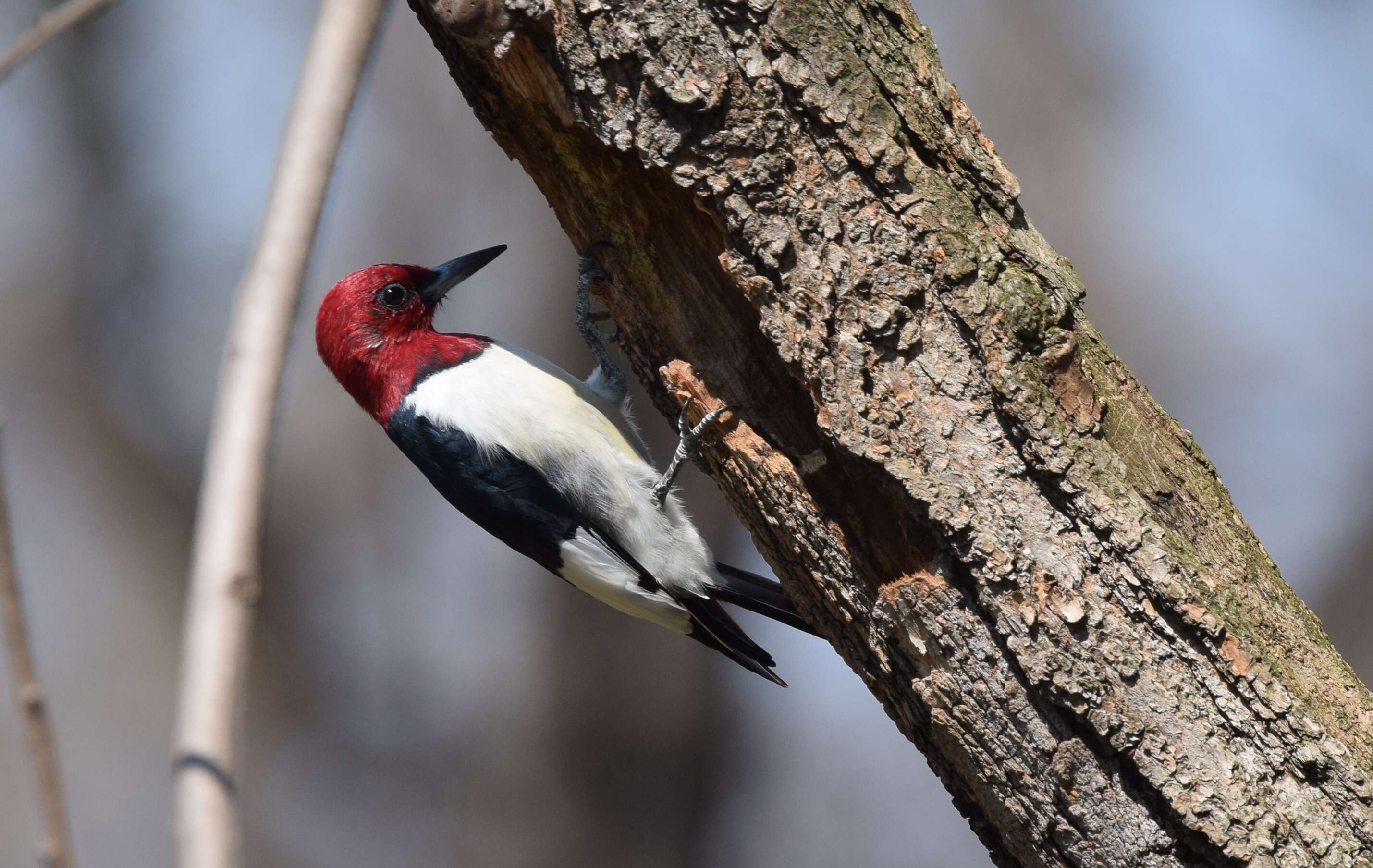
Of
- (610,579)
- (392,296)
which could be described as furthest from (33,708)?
(392,296)

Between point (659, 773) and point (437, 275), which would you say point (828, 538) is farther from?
point (659, 773)

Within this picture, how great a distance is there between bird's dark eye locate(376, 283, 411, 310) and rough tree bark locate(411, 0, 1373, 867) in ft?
4.63

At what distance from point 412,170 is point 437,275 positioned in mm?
3237

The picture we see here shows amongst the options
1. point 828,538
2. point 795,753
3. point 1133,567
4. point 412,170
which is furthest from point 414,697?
point 1133,567

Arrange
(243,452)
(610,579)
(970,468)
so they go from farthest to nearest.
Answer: (610,579)
(970,468)
(243,452)

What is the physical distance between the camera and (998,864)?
6.18ft

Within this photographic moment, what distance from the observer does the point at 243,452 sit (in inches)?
26.7

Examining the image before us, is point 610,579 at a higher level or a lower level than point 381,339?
lower

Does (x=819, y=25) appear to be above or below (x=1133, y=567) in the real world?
above

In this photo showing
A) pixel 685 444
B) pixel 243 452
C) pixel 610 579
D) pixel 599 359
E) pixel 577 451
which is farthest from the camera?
pixel 599 359

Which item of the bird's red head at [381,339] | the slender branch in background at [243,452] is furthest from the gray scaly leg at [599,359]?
the slender branch in background at [243,452]

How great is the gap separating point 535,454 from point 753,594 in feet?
2.38

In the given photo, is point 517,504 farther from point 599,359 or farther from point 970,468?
point 970,468

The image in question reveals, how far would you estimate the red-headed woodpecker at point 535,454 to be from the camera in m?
2.99
